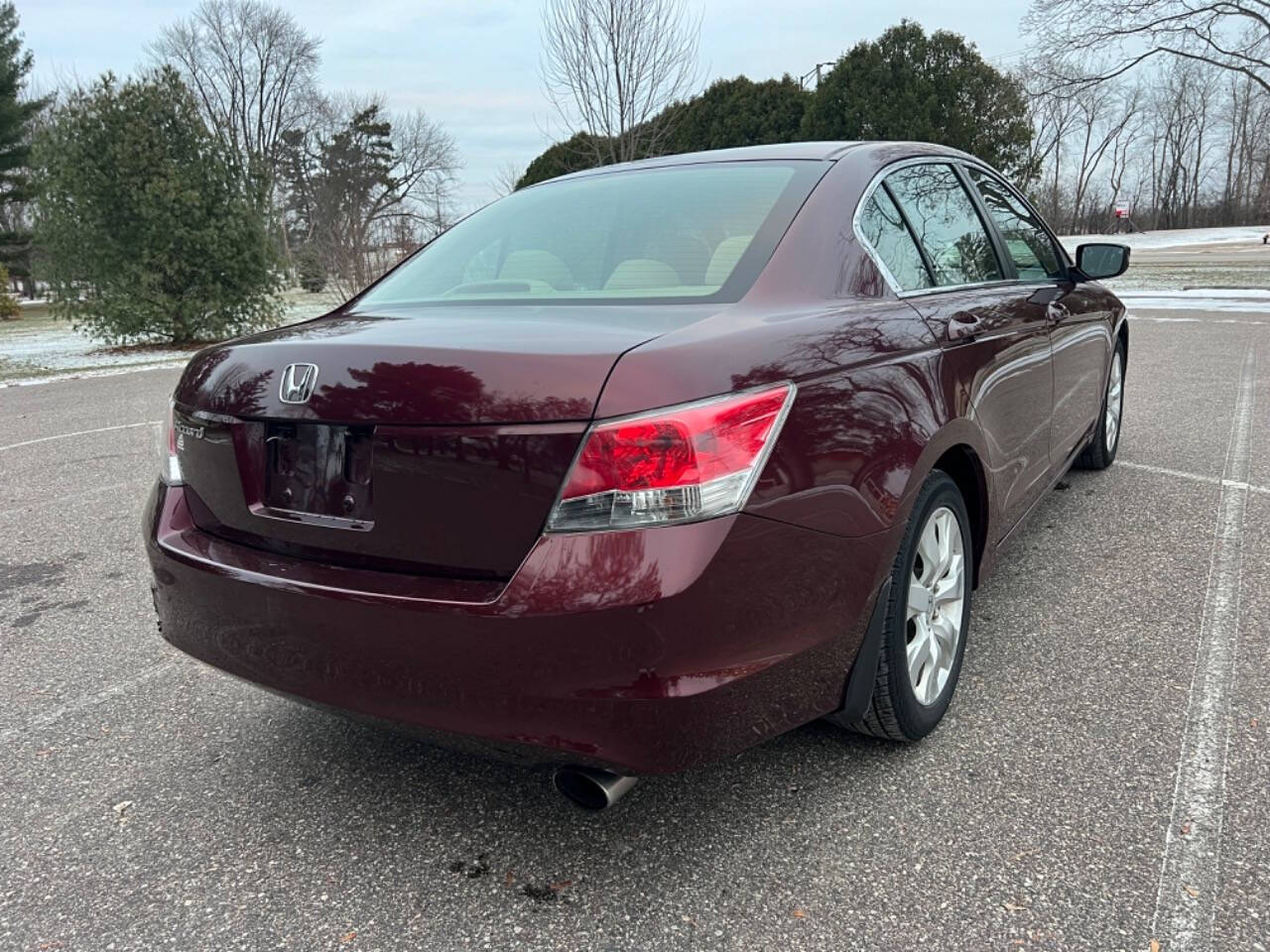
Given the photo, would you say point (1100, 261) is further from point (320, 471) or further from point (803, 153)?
point (320, 471)

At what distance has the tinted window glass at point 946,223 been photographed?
9.13 ft

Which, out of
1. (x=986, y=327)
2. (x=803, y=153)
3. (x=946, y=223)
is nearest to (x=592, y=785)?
(x=986, y=327)

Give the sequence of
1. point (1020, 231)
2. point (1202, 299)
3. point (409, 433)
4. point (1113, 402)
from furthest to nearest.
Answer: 1. point (1202, 299)
2. point (1113, 402)
3. point (1020, 231)
4. point (409, 433)

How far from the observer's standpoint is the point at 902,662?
224 cm

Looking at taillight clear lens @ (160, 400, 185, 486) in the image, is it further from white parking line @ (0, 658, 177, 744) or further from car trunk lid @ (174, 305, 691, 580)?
white parking line @ (0, 658, 177, 744)

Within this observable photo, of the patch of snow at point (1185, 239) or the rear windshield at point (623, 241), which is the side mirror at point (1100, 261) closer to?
the rear windshield at point (623, 241)

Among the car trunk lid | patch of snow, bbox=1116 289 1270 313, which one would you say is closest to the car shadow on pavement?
the car trunk lid

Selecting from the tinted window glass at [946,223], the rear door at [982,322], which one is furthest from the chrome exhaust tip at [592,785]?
the tinted window glass at [946,223]

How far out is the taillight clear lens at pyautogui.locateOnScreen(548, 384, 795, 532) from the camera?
1.66m

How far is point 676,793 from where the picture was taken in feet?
7.54

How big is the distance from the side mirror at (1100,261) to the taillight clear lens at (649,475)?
3.14 meters

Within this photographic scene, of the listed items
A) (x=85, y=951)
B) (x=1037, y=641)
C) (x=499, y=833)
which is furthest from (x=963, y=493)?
(x=85, y=951)

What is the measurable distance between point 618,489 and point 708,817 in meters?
0.96

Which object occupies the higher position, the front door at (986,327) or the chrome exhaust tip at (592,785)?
the front door at (986,327)
